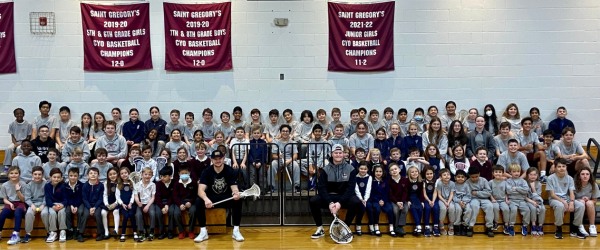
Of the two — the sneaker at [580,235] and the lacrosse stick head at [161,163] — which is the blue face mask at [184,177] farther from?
the sneaker at [580,235]

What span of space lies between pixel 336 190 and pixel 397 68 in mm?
3555

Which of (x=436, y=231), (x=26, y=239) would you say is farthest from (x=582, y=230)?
(x=26, y=239)

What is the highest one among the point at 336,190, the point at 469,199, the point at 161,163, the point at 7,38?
the point at 7,38

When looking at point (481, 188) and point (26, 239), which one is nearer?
point (26, 239)

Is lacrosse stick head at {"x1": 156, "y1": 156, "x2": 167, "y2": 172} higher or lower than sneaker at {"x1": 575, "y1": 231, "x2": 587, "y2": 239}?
higher

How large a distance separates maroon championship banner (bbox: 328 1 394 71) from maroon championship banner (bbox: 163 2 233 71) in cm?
205

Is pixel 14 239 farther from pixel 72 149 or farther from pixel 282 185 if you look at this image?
pixel 282 185

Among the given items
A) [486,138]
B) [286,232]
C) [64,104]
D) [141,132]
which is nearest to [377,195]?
[286,232]

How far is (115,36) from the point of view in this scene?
953cm

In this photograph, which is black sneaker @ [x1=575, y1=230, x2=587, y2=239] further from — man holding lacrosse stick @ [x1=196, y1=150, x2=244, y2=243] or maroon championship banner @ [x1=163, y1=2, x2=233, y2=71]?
maroon championship banner @ [x1=163, y1=2, x2=233, y2=71]

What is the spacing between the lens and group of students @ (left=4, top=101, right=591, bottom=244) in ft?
24.5

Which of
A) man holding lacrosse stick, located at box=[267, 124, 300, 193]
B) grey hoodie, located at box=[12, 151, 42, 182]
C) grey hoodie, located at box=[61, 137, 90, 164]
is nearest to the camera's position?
man holding lacrosse stick, located at box=[267, 124, 300, 193]

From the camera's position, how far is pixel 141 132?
30.1 feet

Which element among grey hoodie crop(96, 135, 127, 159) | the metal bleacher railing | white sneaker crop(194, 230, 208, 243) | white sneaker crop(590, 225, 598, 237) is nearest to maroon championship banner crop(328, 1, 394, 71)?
the metal bleacher railing
